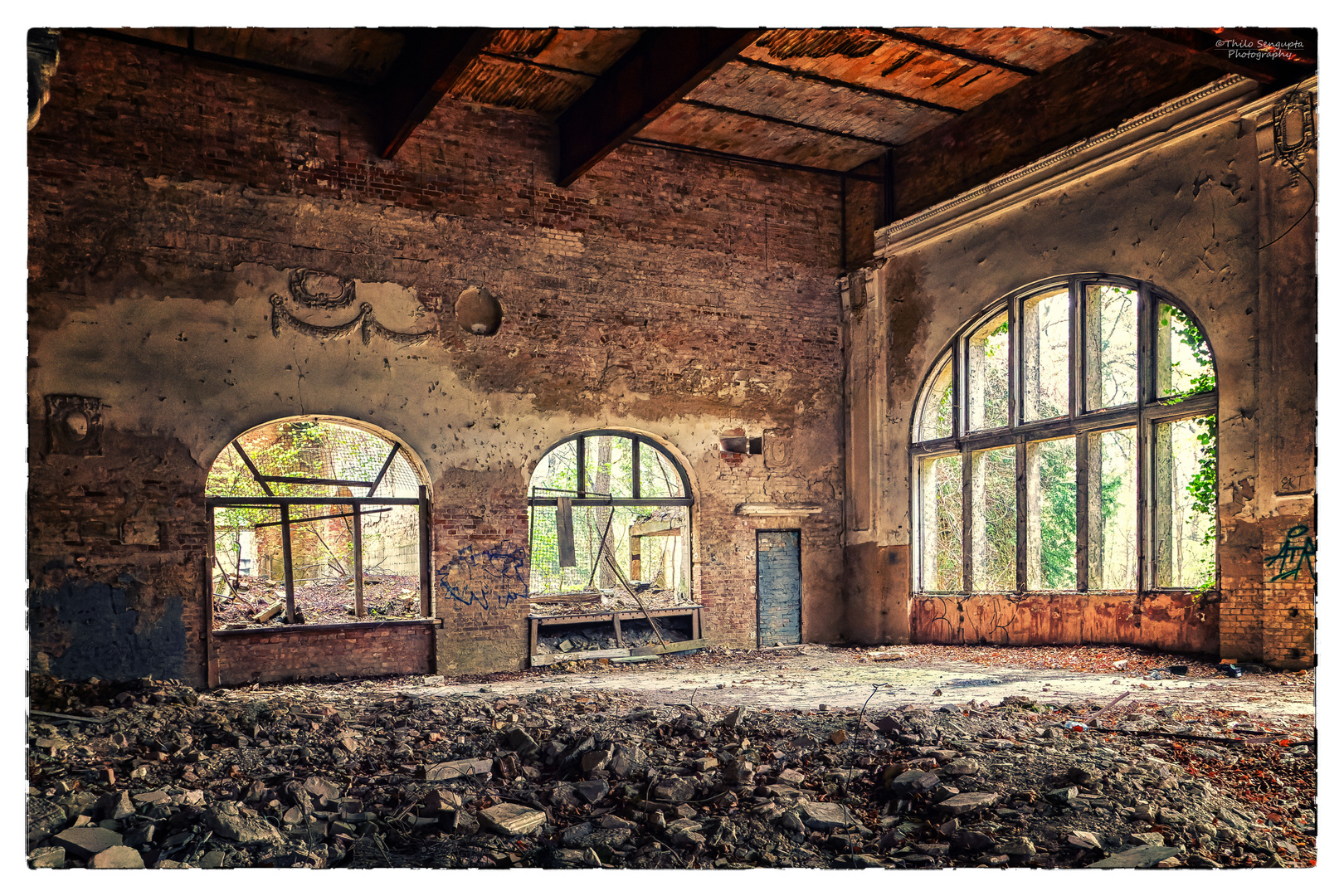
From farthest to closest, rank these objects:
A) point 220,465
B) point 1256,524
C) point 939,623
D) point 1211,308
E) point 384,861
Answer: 1. point 939,623
2. point 220,465
3. point 1211,308
4. point 1256,524
5. point 384,861

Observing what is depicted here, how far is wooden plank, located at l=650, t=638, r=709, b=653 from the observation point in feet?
35.6

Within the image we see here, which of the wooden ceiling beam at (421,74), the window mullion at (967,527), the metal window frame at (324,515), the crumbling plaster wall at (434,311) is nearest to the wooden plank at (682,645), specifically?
the crumbling plaster wall at (434,311)

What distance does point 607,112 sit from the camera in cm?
948

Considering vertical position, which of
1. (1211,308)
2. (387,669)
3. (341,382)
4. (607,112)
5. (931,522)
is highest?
(607,112)

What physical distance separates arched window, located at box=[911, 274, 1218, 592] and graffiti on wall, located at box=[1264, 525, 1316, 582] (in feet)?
1.93

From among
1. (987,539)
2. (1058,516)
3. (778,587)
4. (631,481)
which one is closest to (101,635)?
(631,481)

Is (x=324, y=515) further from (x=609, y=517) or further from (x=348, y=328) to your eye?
(x=609, y=517)

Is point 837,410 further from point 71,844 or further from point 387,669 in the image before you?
point 71,844

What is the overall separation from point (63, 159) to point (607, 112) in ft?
16.8

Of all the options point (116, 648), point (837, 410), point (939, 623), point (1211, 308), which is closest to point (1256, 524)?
point (1211, 308)

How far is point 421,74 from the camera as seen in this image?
28.6 feet

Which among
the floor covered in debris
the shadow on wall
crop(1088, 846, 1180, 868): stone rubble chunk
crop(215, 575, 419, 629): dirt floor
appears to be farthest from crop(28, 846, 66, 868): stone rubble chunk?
crop(1088, 846, 1180, 868): stone rubble chunk

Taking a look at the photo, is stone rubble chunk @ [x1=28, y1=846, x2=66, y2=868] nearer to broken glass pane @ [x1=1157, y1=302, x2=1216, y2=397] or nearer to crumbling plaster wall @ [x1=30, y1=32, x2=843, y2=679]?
crumbling plaster wall @ [x1=30, y1=32, x2=843, y2=679]

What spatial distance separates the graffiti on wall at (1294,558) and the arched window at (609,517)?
6090mm
